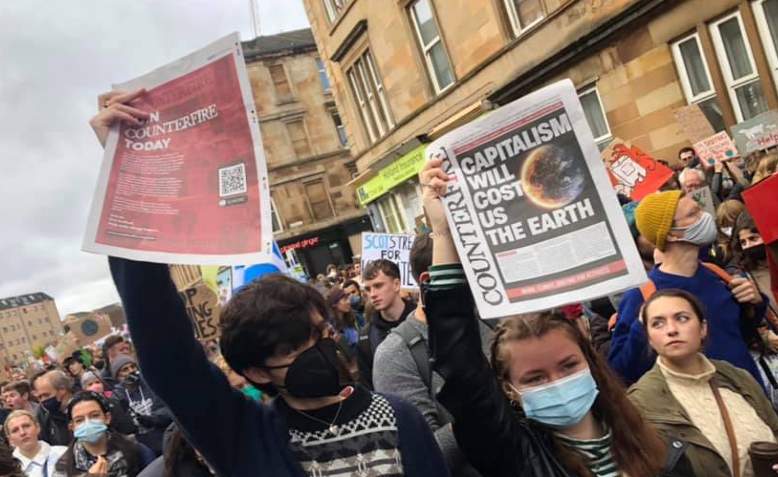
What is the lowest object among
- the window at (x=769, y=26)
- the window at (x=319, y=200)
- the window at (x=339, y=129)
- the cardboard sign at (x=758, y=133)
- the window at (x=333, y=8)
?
the cardboard sign at (x=758, y=133)

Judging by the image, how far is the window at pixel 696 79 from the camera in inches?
342

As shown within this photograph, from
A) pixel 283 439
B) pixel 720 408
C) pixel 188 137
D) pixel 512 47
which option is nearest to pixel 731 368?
pixel 720 408

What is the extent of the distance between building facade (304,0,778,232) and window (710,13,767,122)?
0.05 feet

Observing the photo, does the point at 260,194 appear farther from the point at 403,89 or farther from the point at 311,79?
the point at 311,79

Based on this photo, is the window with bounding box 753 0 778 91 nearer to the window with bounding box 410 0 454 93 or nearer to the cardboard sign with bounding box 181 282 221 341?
the window with bounding box 410 0 454 93

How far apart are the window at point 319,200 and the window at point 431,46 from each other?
1947 centimetres

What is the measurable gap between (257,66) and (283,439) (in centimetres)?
3342

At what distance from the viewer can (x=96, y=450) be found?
3.66 meters

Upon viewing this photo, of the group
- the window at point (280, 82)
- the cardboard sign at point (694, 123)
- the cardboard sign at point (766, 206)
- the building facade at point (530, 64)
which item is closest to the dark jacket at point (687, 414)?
the cardboard sign at point (766, 206)

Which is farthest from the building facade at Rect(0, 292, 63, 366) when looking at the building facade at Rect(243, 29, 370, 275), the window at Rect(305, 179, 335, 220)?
the window at Rect(305, 179, 335, 220)

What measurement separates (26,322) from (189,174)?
5597 inches

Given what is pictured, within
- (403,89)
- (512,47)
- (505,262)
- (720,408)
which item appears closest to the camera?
(505,262)

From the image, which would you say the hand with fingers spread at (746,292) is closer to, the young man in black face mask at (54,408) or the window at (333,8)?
the young man in black face mask at (54,408)

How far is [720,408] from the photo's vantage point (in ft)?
7.48
